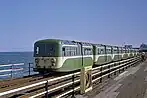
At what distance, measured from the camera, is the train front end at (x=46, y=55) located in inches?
827

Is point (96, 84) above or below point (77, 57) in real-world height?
below

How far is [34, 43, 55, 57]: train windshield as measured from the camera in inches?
846

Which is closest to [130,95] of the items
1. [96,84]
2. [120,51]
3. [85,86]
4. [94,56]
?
[85,86]

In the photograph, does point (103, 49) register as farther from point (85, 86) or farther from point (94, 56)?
point (85, 86)

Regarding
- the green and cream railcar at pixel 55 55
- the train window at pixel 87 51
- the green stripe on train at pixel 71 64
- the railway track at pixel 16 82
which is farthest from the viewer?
the train window at pixel 87 51

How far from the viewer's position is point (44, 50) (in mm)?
21781

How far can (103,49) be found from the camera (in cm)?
3578

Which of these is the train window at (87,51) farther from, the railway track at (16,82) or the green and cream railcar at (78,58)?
the railway track at (16,82)

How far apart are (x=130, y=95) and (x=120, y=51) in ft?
119

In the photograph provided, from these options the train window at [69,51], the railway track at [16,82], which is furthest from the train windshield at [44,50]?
the railway track at [16,82]

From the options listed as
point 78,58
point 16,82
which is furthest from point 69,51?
point 16,82

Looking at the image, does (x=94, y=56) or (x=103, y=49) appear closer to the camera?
(x=94, y=56)

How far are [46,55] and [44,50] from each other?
48cm

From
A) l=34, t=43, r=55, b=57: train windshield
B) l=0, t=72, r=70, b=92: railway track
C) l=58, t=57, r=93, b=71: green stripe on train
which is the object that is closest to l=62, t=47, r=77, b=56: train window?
l=58, t=57, r=93, b=71: green stripe on train
